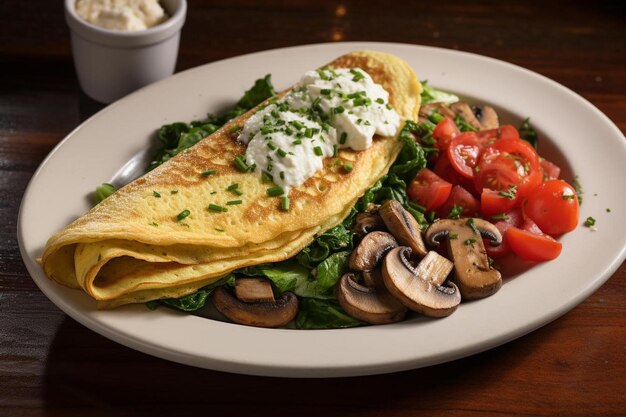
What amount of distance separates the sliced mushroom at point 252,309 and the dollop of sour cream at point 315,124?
66 centimetres

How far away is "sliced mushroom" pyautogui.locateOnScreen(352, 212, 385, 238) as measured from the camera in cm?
480

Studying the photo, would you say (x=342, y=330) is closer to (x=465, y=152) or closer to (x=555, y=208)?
(x=555, y=208)

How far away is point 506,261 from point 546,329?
1.40ft

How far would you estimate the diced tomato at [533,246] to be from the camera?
15.5ft

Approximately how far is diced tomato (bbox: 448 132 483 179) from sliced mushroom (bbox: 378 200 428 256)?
63cm

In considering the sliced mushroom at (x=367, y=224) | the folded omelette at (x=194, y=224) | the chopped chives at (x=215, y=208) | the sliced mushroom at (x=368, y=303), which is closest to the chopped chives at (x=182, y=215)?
the folded omelette at (x=194, y=224)

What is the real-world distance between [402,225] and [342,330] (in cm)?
79

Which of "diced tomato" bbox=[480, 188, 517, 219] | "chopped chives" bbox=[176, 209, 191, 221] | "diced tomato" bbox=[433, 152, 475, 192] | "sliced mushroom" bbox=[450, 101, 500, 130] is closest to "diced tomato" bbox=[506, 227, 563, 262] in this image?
"diced tomato" bbox=[480, 188, 517, 219]

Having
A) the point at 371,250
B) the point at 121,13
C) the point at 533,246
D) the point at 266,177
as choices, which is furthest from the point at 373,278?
the point at 121,13

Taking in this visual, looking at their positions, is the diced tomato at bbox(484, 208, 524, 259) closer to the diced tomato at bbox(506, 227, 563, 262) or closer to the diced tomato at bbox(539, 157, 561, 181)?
the diced tomato at bbox(506, 227, 563, 262)

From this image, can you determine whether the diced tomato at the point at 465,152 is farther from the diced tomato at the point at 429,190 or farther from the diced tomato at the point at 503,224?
the diced tomato at the point at 503,224

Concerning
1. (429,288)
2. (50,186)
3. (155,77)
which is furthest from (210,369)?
(155,77)

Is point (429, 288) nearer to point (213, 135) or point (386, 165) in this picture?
point (386, 165)

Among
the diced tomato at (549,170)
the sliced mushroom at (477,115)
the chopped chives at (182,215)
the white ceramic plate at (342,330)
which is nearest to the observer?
the white ceramic plate at (342,330)
